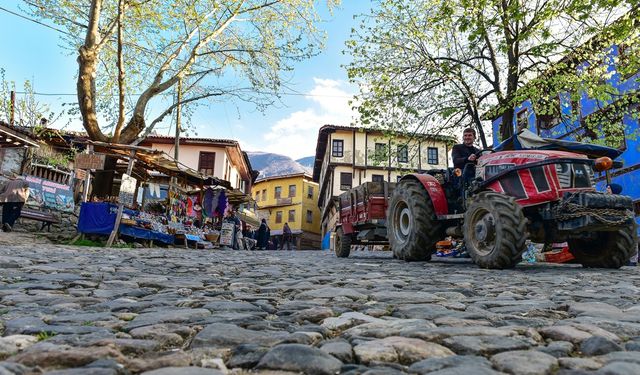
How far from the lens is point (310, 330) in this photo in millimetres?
1938

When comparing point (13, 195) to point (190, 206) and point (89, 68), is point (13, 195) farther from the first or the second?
point (190, 206)

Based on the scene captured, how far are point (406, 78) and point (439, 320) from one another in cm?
1408

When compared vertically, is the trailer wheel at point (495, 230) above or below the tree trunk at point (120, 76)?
below

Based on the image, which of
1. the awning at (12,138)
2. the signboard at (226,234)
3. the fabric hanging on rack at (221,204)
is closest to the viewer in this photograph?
the awning at (12,138)

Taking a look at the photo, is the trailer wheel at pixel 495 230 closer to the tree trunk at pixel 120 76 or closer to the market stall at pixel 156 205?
the market stall at pixel 156 205

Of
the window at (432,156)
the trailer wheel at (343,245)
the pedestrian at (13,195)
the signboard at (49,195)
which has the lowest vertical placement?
the trailer wheel at (343,245)

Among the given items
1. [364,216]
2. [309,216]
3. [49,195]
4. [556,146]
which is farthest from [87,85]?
[309,216]

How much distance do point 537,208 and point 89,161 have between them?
11.8m

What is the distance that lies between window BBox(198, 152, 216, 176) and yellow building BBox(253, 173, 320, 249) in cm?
2272

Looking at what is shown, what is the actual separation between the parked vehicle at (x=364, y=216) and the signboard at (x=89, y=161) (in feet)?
23.6

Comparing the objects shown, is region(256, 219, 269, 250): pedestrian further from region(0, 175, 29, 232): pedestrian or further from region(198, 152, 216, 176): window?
region(0, 175, 29, 232): pedestrian

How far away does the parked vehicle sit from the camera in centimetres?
947

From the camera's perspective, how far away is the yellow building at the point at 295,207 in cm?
5997

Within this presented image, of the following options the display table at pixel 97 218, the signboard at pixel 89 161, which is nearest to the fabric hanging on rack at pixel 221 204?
the display table at pixel 97 218
